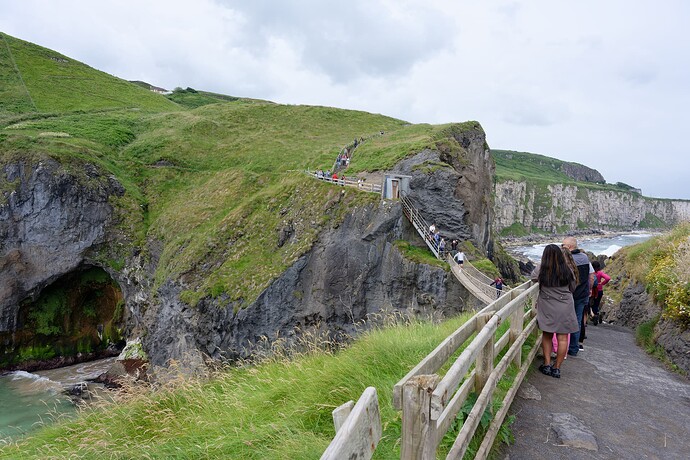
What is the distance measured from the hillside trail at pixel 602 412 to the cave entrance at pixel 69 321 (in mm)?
38424

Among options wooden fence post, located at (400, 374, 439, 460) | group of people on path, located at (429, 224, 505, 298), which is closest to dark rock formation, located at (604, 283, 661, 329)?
group of people on path, located at (429, 224, 505, 298)

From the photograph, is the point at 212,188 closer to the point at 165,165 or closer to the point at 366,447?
the point at 165,165

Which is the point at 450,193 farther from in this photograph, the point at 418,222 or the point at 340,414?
the point at 340,414

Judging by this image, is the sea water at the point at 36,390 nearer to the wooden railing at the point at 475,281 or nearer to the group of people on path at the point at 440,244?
the group of people on path at the point at 440,244

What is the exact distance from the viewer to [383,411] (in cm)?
400

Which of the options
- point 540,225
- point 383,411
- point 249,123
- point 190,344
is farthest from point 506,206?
point 383,411

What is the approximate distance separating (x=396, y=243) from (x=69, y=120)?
5105 cm

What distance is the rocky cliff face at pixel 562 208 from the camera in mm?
147125

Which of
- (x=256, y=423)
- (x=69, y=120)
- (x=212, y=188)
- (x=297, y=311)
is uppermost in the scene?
(x=69, y=120)

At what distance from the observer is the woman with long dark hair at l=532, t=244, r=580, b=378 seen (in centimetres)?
634

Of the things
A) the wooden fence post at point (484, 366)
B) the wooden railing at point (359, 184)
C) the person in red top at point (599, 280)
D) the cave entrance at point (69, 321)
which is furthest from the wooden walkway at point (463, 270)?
the cave entrance at point (69, 321)

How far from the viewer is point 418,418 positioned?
7.95 ft

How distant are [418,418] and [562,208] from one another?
190 metres

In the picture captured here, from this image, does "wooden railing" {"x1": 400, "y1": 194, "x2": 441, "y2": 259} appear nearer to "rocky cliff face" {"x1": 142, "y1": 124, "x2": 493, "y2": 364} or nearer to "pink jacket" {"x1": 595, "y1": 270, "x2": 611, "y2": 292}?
A: "rocky cliff face" {"x1": 142, "y1": 124, "x2": 493, "y2": 364}
